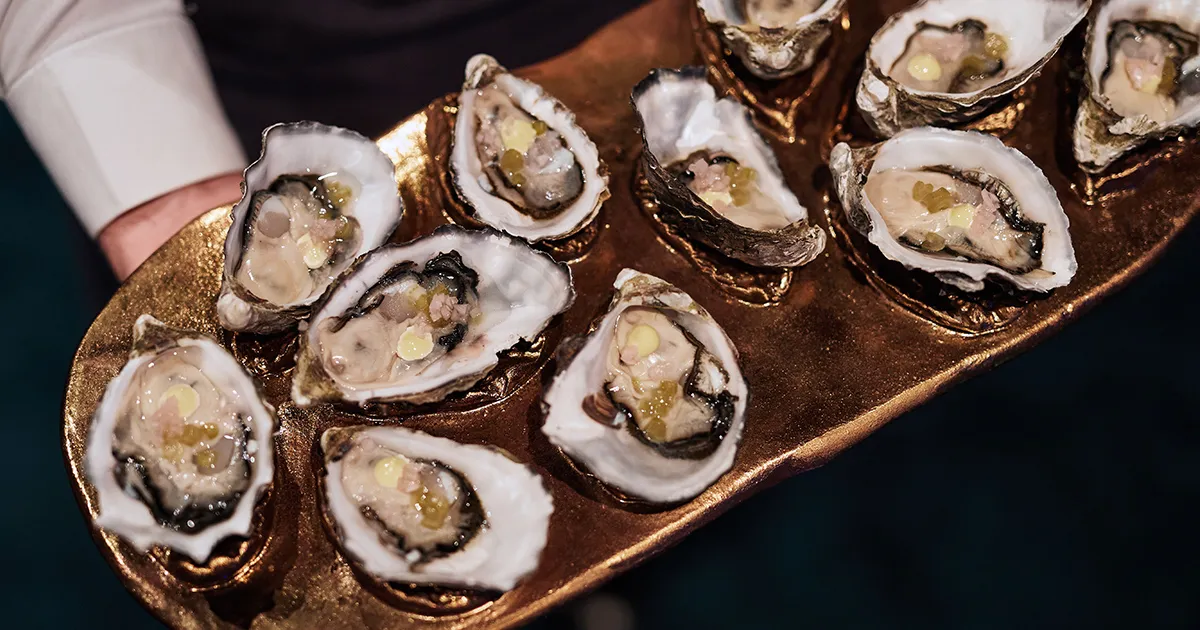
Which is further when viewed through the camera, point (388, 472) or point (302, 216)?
point (302, 216)

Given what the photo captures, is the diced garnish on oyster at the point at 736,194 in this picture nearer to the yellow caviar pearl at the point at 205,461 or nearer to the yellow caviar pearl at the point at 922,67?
the yellow caviar pearl at the point at 922,67

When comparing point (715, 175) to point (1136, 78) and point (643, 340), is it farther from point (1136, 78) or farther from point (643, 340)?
point (1136, 78)

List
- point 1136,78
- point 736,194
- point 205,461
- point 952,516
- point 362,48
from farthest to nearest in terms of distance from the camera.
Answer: point 952,516, point 362,48, point 1136,78, point 736,194, point 205,461

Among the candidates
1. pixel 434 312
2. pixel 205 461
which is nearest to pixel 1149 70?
pixel 434 312

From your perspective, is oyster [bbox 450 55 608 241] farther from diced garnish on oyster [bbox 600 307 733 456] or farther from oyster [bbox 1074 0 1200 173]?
oyster [bbox 1074 0 1200 173]

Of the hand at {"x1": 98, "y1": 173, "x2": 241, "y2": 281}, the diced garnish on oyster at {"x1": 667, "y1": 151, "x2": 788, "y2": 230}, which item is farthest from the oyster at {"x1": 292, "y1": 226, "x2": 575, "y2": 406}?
the hand at {"x1": 98, "y1": 173, "x2": 241, "y2": 281}

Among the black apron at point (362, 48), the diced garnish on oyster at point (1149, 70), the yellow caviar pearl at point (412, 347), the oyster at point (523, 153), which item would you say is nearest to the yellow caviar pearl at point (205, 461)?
the yellow caviar pearl at point (412, 347)
